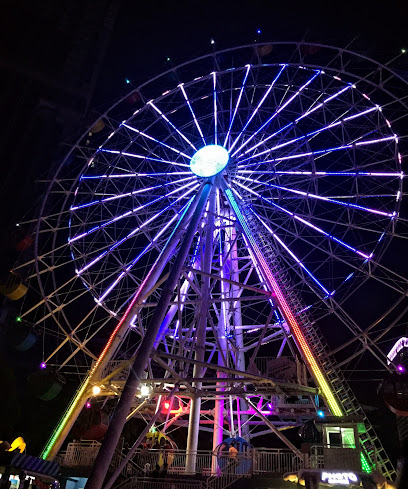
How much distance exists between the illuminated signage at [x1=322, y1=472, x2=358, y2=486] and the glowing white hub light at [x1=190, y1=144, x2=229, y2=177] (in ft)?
46.0

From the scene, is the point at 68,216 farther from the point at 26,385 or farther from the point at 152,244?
the point at 26,385

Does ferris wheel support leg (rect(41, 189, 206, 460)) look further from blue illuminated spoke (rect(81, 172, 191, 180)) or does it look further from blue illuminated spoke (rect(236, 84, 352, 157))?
blue illuminated spoke (rect(236, 84, 352, 157))

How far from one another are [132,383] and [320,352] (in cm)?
893

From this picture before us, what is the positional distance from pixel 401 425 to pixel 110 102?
78.5 feet

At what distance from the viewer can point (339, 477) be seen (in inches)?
587

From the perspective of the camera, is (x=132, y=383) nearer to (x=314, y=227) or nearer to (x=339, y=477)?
(x=339, y=477)

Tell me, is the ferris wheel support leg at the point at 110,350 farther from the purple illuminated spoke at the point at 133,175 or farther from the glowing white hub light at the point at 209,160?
the purple illuminated spoke at the point at 133,175

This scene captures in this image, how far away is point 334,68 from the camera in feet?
73.8

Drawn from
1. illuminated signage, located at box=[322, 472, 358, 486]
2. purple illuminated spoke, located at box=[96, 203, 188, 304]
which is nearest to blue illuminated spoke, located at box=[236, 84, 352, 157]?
purple illuminated spoke, located at box=[96, 203, 188, 304]

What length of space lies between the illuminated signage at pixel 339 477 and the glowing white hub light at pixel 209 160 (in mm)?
14013

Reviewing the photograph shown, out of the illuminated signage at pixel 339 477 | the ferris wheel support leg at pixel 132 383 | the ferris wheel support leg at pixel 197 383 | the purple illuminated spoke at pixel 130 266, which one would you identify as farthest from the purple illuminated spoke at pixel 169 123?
the illuminated signage at pixel 339 477

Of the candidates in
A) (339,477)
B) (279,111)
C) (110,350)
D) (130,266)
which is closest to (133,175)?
(130,266)

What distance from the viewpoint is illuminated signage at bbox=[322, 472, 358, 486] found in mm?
14789

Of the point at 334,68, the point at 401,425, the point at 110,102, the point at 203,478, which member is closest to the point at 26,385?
the point at 203,478
